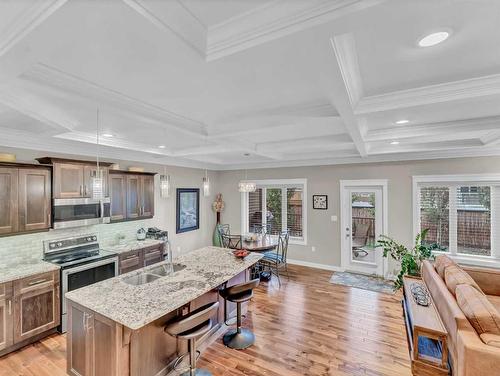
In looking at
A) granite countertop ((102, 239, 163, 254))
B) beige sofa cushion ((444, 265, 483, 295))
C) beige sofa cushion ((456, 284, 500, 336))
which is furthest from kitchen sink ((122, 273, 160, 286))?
beige sofa cushion ((444, 265, 483, 295))

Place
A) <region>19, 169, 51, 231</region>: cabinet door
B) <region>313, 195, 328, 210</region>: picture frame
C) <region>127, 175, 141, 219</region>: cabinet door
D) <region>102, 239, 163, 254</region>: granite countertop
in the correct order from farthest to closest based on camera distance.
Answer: <region>313, 195, 328, 210</region>: picture frame
<region>127, 175, 141, 219</region>: cabinet door
<region>102, 239, 163, 254</region>: granite countertop
<region>19, 169, 51, 231</region>: cabinet door

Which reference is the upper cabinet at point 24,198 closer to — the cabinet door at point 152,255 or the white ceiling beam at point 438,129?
the cabinet door at point 152,255

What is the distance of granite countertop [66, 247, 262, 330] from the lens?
198 cm

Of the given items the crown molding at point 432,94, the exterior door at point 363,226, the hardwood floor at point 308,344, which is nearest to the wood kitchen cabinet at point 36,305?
the hardwood floor at point 308,344

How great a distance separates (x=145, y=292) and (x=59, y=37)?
2.07 m

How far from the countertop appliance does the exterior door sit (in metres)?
4.78

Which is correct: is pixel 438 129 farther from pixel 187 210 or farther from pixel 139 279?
pixel 187 210

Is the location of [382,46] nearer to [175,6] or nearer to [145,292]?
[175,6]

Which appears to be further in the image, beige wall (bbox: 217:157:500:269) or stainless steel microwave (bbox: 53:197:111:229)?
beige wall (bbox: 217:157:500:269)

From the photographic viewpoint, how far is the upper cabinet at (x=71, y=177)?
3.56 m

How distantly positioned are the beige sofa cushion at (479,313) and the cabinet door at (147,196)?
4.88 m

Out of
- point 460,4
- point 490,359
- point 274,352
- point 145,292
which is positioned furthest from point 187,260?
point 460,4

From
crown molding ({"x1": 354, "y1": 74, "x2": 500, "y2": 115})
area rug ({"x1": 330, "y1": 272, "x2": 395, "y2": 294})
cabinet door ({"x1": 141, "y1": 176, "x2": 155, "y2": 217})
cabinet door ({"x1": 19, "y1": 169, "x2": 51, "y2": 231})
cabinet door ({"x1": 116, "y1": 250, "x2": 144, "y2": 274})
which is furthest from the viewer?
cabinet door ({"x1": 141, "y1": 176, "x2": 155, "y2": 217})

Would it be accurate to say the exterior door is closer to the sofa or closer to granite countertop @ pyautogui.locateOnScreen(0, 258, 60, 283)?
the sofa
